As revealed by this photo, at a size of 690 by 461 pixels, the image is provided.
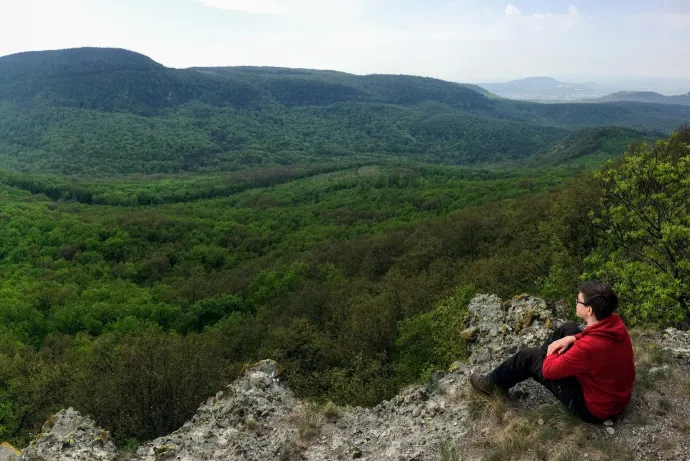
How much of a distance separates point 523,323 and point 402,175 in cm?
13706

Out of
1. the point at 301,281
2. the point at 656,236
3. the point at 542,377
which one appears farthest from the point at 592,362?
the point at 301,281

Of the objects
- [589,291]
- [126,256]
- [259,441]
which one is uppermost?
[589,291]

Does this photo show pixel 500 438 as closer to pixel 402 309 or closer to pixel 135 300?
pixel 402 309

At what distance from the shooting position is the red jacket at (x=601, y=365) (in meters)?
7.09

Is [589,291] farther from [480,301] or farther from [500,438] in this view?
[480,301]

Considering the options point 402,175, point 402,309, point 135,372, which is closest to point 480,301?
point 402,309

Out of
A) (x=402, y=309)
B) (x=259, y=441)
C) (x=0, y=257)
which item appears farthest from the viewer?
(x=0, y=257)

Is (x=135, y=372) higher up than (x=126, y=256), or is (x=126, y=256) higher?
(x=135, y=372)

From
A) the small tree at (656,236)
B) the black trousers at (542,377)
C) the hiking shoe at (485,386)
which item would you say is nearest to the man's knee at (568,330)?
the black trousers at (542,377)

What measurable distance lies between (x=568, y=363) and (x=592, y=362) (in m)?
0.37

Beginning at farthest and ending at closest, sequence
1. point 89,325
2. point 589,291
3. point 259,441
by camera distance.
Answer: point 89,325 < point 259,441 < point 589,291

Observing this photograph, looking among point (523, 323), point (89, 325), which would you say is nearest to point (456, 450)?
point (523, 323)

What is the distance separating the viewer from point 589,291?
7.16 metres

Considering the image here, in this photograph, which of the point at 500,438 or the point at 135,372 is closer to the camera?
the point at 500,438
